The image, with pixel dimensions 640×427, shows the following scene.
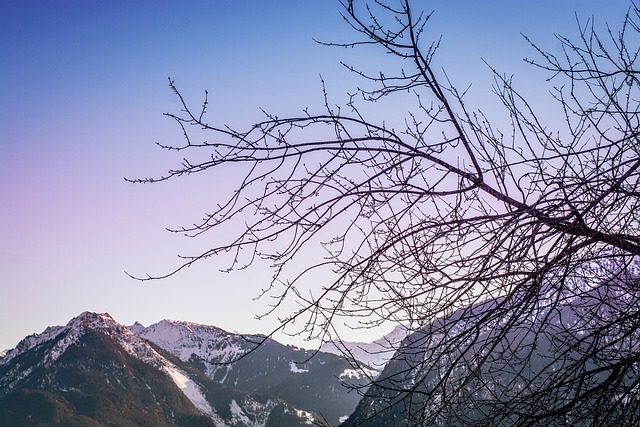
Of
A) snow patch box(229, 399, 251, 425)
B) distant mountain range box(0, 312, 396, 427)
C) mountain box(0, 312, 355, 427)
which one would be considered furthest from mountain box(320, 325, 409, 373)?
snow patch box(229, 399, 251, 425)

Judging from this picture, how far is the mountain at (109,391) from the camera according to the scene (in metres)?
157

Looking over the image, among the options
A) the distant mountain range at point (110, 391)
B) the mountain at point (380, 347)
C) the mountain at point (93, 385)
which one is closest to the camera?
the mountain at point (380, 347)

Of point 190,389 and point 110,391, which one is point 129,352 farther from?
point 110,391

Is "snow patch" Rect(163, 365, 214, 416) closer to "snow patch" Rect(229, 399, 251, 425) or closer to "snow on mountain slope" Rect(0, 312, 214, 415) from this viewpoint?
"snow on mountain slope" Rect(0, 312, 214, 415)

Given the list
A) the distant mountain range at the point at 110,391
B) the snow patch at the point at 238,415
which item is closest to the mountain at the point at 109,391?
the distant mountain range at the point at 110,391

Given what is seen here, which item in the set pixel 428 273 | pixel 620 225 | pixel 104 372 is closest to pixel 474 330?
pixel 428 273

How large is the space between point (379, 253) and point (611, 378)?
1.28 metres

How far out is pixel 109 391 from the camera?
166625 millimetres

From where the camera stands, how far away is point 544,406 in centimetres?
291

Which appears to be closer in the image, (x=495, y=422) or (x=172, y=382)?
(x=495, y=422)

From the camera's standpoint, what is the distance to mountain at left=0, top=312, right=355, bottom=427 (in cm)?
15690

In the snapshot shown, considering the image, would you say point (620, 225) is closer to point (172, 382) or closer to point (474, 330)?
point (474, 330)

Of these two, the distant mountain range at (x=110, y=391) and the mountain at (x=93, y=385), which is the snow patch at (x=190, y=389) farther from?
the mountain at (x=93, y=385)

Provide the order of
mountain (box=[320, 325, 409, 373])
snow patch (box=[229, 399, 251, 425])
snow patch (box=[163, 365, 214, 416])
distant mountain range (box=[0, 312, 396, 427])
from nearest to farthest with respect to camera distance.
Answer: mountain (box=[320, 325, 409, 373]), distant mountain range (box=[0, 312, 396, 427]), snow patch (box=[229, 399, 251, 425]), snow patch (box=[163, 365, 214, 416])
